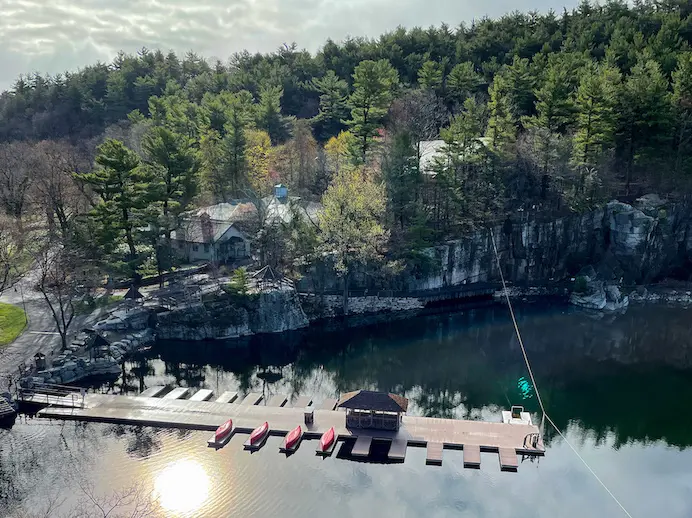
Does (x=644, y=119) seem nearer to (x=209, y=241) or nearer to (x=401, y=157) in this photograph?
(x=401, y=157)

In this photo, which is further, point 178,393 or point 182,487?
point 178,393

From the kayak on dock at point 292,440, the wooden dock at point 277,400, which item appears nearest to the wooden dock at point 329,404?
the wooden dock at point 277,400

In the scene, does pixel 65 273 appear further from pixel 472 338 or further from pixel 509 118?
pixel 509 118

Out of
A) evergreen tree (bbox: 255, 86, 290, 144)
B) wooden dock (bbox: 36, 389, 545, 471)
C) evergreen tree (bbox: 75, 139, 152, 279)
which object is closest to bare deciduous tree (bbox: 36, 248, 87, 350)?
evergreen tree (bbox: 75, 139, 152, 279)

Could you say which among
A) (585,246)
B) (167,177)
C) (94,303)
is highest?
(167,177)

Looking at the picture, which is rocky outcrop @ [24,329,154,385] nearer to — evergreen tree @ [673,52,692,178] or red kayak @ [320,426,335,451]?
red kayak @ [320,426,335,451]

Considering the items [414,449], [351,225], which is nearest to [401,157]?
[351,225]
